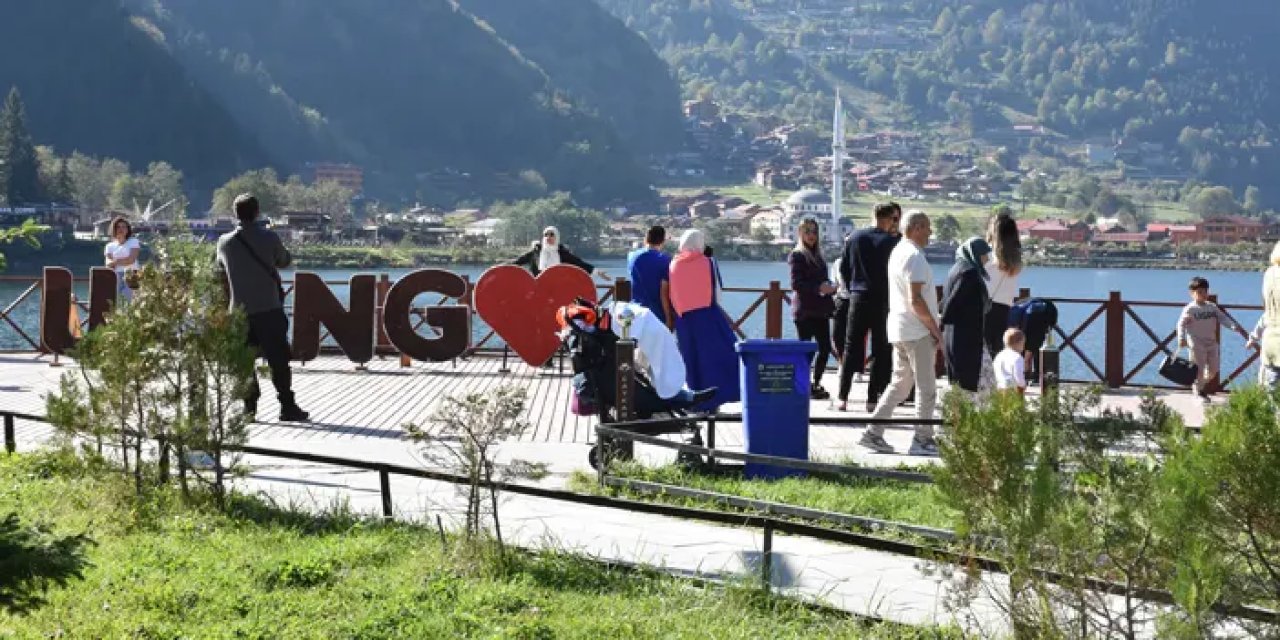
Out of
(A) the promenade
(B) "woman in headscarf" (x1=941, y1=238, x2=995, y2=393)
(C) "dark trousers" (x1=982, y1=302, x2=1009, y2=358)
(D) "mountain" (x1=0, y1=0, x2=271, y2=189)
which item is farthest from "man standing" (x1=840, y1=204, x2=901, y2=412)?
(D) "mountain" (x1=0, y1=0, x2=271, y2=189)

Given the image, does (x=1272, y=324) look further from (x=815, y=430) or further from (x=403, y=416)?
(x=403, y=416)

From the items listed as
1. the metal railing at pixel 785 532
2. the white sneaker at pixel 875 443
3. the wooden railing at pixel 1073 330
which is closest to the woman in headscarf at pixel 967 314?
the white sneaker at pixel 875 443

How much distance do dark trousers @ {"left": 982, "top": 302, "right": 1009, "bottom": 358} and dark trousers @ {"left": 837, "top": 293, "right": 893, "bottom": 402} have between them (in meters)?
0.67

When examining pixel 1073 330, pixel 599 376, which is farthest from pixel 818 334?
pixel 1073 330

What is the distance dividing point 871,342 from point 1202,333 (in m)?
3.84

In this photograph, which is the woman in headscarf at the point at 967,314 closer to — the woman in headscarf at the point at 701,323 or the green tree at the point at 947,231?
the woman in headscarf at the point at 701,323

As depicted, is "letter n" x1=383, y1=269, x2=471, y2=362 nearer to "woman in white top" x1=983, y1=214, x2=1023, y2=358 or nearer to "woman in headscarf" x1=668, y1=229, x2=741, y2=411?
"woman in headscarf" x1=668, y1=229, x2=741, y2=411

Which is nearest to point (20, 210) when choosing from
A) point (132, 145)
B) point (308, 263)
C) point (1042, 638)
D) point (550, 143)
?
point (308, 263)

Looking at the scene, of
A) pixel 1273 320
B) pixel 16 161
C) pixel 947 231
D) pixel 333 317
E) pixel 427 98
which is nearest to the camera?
pixel 1273 320

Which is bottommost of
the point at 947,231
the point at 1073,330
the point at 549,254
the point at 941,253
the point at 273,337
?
the point at 941,253

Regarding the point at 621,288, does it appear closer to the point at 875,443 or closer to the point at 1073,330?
the point at 875,443

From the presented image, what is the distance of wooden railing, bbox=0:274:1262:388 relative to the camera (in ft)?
44.0

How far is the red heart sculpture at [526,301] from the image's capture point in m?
13.4

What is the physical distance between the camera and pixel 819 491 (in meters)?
6.96
